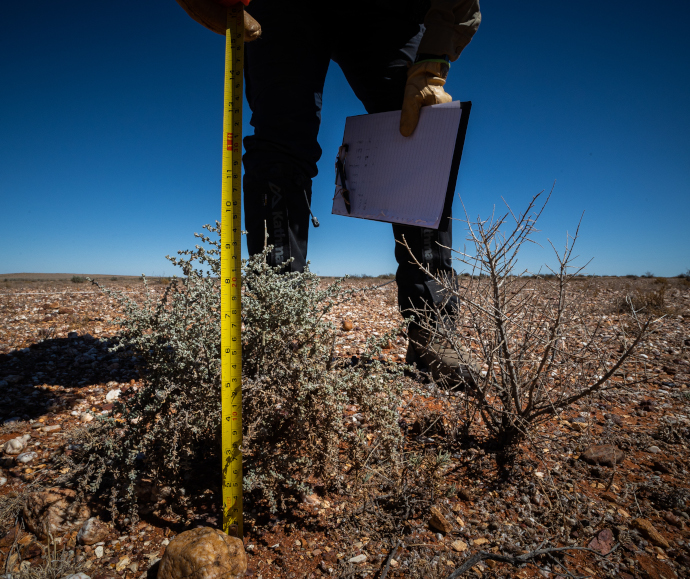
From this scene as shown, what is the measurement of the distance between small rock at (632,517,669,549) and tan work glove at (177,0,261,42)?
2.13 m

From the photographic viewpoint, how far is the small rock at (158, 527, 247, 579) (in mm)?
894

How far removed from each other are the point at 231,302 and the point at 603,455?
5.33 ft

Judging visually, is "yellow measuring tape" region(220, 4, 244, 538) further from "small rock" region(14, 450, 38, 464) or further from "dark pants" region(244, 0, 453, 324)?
"small rock" region(14, 450, 38, 464)

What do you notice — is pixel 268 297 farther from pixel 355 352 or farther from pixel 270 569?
pixel 355 352

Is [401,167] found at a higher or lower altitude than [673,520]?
higher

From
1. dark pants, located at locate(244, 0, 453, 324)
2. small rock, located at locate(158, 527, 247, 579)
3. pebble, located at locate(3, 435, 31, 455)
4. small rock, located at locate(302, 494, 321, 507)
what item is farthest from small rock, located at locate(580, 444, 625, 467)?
pebble, located at locate(3, 435, 31, 455)

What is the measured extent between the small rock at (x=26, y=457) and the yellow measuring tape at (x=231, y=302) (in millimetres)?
1059

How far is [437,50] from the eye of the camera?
192 centimetres

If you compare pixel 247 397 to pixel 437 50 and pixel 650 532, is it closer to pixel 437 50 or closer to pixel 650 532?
pixel 650 532

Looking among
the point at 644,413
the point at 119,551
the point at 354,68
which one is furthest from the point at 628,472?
the point at 354,68

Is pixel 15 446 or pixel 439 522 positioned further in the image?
pixel 15 446

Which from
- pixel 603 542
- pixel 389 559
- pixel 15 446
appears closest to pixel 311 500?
pixel 389 559

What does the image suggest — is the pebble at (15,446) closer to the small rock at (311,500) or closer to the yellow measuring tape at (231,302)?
the yellow measuring tape at (231,302)

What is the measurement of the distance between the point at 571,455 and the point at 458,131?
1609 mm
